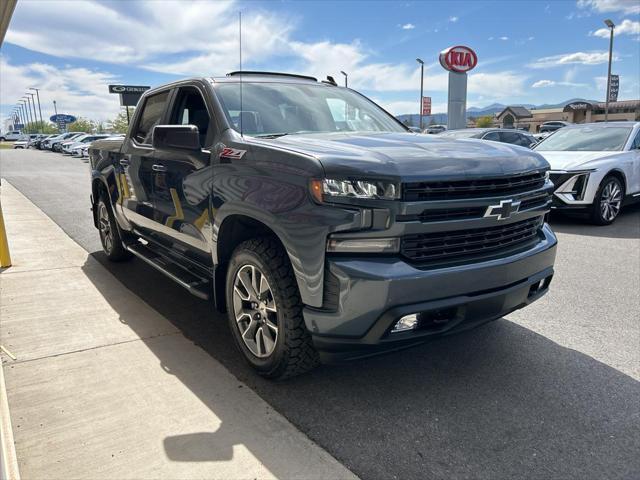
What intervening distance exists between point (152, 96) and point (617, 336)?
14.9 feet

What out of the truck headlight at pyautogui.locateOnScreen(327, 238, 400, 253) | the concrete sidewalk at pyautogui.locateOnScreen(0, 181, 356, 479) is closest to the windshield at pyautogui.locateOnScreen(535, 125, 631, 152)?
the truck headlight at pyautogui.locateOnScreen(327, 238, 400, 253)

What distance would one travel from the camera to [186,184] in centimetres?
379

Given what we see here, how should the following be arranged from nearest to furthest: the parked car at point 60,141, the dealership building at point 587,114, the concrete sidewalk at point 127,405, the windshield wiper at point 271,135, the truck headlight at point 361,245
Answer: the concrete sidewalk at point 127,405 < the truck headlight at point 361,245 < the windshield wiper at point 271,135 < the parked car at point 60,141 < the dealership building at point 587,114

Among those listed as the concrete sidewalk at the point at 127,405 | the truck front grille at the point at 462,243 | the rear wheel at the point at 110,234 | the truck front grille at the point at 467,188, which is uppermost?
the truck front grille at the point at 467,188

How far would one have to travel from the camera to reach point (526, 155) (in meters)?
3.24

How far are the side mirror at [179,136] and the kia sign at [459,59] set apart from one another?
2136 centimetres

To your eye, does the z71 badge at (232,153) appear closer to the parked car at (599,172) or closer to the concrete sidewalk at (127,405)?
the concrete sidewalk at (127,405)

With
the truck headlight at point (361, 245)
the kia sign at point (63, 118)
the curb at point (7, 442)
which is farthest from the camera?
the kia sign at point (63, 118)

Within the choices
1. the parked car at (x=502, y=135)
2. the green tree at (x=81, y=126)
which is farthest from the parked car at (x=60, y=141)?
the green tree at (x=81, y=126)

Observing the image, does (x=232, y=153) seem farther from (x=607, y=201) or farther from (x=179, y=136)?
(x=607, y=201)

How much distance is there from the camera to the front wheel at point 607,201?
7.91 meters

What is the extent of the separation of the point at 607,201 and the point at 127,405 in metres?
7.77

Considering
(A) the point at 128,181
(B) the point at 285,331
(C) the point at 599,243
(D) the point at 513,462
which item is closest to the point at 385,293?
(B) the point at 285,331

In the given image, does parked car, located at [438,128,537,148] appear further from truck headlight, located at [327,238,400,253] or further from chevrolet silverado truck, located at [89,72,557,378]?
truck headlight, located at [327,238,400,253]
